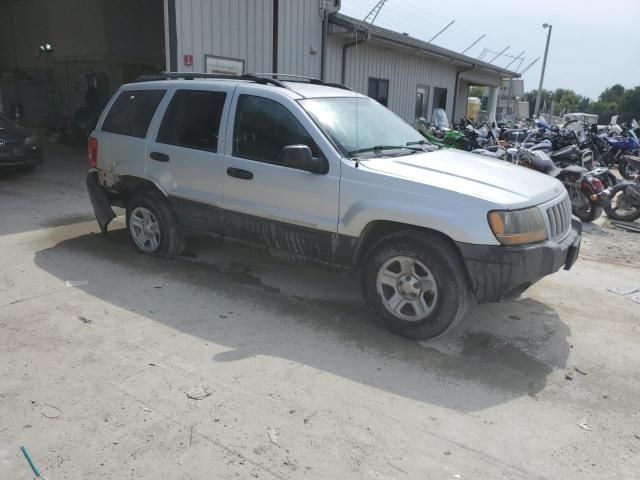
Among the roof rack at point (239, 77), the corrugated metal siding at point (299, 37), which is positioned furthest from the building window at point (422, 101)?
the roof rack at point (239, 77)

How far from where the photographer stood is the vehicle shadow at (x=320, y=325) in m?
3.54

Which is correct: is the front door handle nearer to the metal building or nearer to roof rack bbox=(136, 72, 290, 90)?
roof rack bbox=(136, 72, 290, 90)

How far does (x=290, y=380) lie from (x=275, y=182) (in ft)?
5.73

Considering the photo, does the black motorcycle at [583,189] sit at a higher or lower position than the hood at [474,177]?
lower

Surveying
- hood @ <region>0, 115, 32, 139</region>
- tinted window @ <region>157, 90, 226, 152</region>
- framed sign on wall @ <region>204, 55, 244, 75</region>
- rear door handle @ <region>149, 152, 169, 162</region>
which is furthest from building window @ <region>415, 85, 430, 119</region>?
rear door handle @ <region>149, 152, 169, 162</region>

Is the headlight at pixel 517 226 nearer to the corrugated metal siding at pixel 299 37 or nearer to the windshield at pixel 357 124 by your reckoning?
the windshield at pixel 357 124

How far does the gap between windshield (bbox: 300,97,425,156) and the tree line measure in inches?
2819

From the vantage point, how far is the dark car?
1003 centimetres

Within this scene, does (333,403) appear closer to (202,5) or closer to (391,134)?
(391,134)

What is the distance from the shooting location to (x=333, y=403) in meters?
3.19

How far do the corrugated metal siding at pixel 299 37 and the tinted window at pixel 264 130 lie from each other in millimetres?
6862

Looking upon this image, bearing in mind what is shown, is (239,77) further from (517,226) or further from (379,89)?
A: (379,89)

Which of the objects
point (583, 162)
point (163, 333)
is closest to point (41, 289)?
point (163, 333)

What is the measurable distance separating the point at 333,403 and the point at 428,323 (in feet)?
3.61
